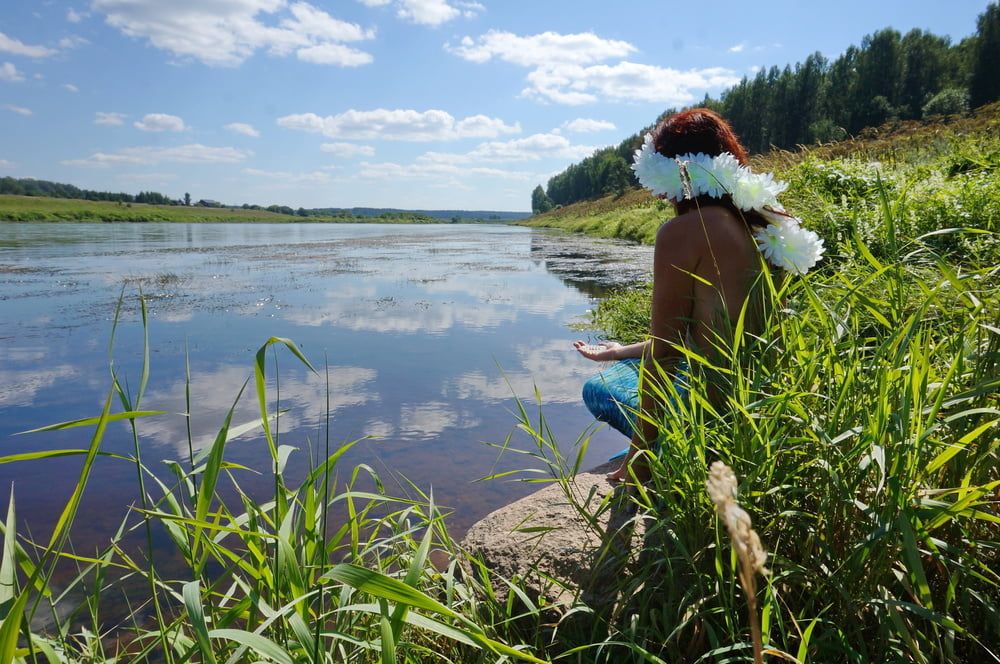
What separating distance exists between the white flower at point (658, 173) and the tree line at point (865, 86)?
166ft

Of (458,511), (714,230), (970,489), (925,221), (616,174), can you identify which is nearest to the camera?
(970,489)

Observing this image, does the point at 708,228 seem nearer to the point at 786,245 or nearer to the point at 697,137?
the point at 786,245

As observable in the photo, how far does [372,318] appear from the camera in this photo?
8.30m

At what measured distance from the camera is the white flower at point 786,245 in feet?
7.29

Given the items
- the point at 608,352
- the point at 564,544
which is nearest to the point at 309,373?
the point at 608,352

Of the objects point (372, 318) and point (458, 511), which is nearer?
point (458, 511)

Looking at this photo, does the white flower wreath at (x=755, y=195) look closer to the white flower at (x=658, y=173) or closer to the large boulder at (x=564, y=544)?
the white flower at (x=658, y=173)

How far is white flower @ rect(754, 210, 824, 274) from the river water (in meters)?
1.10

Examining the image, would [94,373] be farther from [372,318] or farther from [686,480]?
[686,480]

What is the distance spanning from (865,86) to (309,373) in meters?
67.1

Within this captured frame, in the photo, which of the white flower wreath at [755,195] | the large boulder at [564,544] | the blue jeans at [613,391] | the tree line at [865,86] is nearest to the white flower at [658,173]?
the white flower wreath at [755,195]

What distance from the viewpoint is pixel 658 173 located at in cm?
239

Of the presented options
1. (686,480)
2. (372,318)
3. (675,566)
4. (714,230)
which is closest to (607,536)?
(675,566)

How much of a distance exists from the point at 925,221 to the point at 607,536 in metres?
4.01
